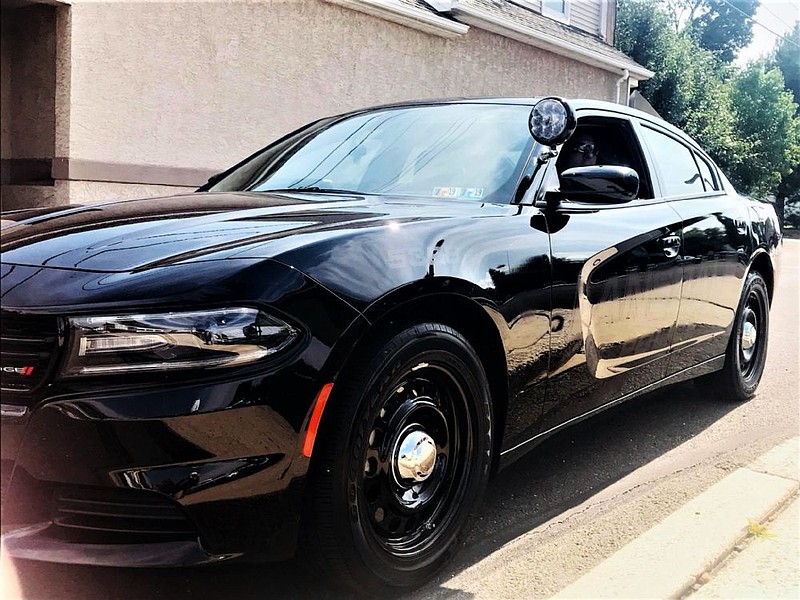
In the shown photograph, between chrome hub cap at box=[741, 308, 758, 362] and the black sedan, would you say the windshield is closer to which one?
the black sedan

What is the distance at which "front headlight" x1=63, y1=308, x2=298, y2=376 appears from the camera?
1.84 metres

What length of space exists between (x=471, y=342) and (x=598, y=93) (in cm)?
1352

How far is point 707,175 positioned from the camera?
474 centimetres

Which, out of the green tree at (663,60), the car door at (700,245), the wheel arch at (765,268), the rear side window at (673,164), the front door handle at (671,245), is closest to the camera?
the front door handle at (671,245)

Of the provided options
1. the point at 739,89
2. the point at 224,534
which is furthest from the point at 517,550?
the point at 739,89

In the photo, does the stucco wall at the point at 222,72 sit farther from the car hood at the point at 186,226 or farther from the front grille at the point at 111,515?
the front grille at the point at 111,515

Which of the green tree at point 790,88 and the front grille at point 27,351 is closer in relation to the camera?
the front grille at point 27,351

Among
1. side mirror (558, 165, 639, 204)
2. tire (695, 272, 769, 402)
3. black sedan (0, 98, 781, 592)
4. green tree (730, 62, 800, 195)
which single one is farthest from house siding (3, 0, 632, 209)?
green tree (730, 62, 800, 195)

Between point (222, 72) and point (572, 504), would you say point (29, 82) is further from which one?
point (572, 504)

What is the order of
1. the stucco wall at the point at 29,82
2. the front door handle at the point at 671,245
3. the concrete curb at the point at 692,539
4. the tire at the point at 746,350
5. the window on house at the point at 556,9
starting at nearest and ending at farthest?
the concrete curb at the point at 692,539, the front door handle at the point at 671,245, the tire at the point at 746,350, the stucco wall at the point at 29,82, the window on house at the point at 556,9

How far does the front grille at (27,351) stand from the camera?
72.1 inches

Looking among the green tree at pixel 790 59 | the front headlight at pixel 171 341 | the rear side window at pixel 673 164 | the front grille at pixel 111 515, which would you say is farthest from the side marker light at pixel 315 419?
the green tree at pixel 790 59

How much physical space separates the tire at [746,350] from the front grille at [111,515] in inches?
149

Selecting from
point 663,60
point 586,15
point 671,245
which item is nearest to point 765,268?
point 671,245
